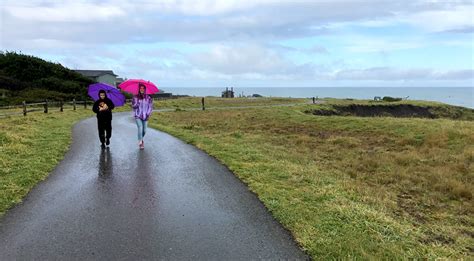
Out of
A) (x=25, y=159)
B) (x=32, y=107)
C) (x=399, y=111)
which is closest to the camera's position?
(x=25, y=159)

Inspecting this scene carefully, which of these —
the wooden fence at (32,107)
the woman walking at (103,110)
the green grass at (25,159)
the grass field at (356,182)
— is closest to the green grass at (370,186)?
the grass field at (356,182)

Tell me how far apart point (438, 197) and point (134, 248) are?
786 cm

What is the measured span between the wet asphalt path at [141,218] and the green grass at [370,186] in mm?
534

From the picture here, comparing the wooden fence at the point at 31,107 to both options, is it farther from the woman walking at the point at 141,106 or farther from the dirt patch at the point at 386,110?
the dirt patch at the point at 386,110

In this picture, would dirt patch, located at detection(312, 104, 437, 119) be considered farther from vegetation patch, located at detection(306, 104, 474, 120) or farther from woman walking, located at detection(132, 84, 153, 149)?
woman walking, located at detection(132, 84, 153, 149)

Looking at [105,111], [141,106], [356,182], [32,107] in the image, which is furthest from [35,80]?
[356,182]

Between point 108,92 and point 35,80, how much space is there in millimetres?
48479

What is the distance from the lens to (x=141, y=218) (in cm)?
613

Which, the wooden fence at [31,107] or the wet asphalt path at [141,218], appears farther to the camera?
the wooden fence at [31,107]

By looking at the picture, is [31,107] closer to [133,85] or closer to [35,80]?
[35,80]

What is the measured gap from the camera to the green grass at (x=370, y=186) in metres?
5.47

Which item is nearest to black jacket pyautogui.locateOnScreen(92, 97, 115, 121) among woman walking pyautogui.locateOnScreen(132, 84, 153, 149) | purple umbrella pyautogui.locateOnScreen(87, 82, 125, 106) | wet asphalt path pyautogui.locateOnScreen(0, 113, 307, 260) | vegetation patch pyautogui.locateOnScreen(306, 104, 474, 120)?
purple umbrella pyautogui.locateOnScreen(87, 82, 125, 106)

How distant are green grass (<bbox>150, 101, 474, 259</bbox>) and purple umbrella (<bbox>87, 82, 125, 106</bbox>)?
301cm

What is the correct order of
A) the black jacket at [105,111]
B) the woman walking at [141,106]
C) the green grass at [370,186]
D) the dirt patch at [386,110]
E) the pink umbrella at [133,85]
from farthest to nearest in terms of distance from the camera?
the dirt patch at [386,110]
the woman walking at [141,106]
the pink umbrella at [133,85]
the black jacket at [105,111]
the green grass at [370,186]
